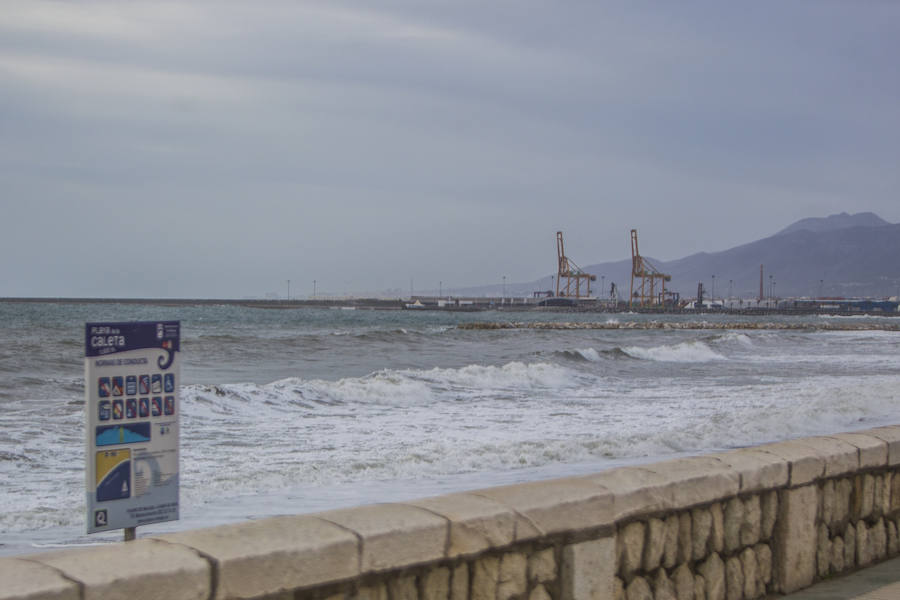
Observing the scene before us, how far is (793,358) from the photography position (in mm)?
27078

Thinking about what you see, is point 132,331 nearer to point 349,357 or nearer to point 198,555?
point 198,555

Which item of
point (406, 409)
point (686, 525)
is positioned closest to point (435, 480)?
point (686, 525)

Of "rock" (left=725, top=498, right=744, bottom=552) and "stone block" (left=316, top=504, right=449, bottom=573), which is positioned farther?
"rock" (left=725, top=498, right=744, bottom=552)

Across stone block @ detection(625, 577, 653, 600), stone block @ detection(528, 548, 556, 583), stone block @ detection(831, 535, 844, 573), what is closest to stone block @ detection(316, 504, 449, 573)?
stone block @ detection(528, 548, 556, 583)

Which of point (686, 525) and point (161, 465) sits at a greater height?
point (161, 465)

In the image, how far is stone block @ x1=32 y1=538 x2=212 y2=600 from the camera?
6.93ft

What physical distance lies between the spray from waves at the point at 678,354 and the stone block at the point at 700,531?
24415 millimetres

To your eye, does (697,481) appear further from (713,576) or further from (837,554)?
(837,554)

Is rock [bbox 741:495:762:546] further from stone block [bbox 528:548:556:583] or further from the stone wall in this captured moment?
stone block [bbox 528:548:556:583]

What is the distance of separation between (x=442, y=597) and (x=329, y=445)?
669 cm

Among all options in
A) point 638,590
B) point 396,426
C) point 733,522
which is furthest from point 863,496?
point 396,426

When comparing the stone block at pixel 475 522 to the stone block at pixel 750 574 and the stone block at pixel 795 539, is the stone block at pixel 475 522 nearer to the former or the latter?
the stone block at pixel 750 574

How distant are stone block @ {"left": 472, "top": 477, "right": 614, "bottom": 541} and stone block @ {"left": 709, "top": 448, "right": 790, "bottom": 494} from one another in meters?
0.89

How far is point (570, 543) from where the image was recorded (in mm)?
3111
